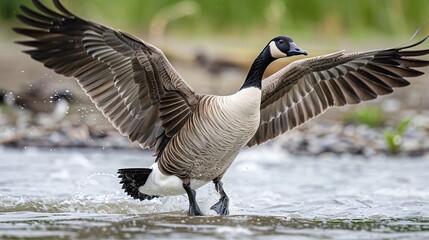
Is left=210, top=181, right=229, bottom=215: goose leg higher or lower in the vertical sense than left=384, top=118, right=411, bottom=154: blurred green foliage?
lower

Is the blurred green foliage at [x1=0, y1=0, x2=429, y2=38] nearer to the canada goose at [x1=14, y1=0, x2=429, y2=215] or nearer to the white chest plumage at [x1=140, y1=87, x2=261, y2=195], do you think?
the canada goose at [x1=14, y1=0, x2=429, y2=215]

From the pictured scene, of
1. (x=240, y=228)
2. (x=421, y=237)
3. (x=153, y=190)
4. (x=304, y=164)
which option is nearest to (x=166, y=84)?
(x=153, y=190)

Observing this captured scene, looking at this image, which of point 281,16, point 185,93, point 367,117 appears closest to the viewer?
point 185,93

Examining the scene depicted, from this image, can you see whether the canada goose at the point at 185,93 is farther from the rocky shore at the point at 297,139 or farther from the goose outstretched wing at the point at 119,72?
the rocky shore at the point at 297,139

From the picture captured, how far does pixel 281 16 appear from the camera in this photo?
21.4 m

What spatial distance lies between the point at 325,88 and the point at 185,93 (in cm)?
175

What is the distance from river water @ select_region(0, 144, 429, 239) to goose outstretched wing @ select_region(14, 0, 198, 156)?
2.87 ft

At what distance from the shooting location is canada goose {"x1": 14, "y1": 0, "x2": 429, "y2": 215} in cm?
825

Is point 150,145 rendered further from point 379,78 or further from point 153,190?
point 379,78

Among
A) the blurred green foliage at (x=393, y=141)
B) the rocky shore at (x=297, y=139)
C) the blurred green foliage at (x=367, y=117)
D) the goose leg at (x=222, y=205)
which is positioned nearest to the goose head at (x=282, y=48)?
the goose leg at (x=222, y=205)

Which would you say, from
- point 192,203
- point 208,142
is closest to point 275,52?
point 208,142

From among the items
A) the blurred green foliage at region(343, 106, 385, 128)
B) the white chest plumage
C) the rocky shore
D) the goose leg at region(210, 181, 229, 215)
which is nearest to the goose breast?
the white chest plumage

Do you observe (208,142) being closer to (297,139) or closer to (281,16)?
(297,139)

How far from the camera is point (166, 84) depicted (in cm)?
855
